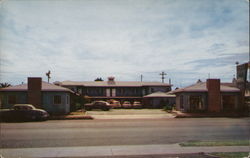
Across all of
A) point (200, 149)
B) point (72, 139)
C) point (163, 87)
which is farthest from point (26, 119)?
point (163, 87)

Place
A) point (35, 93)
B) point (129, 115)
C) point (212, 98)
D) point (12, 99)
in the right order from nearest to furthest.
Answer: point (12, 99)
point (35, 93)
point (129, 115)
point (212, 98)

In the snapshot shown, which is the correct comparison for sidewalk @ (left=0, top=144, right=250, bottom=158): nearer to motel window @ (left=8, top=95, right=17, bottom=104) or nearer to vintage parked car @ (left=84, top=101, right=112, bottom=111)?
motel window @ (left=8, top=95, right=17, bottom=104)

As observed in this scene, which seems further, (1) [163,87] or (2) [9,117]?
(1) [163,87]

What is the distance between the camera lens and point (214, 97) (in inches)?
1211

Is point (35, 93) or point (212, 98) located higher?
point (35, 93)

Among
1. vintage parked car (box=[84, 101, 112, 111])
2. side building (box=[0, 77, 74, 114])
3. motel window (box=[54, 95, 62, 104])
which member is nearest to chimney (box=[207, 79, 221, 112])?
vintage parked car (box=[84, 101, 112, 111])

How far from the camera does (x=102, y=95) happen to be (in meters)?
50.7

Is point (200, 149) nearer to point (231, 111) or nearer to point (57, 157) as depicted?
point (57, 157)

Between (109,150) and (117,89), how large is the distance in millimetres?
41647

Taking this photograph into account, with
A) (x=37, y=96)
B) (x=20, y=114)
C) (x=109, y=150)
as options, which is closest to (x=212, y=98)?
(x=37, y=96)

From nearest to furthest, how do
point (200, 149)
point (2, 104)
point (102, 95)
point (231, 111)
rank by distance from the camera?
1. point (200, 149)
2. point (2, 104)
3. point (231, 111)
4. point (102, 95)

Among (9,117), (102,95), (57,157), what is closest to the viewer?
(57,157)

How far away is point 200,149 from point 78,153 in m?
4.60

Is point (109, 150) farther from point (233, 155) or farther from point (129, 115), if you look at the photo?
point (129, 115)
